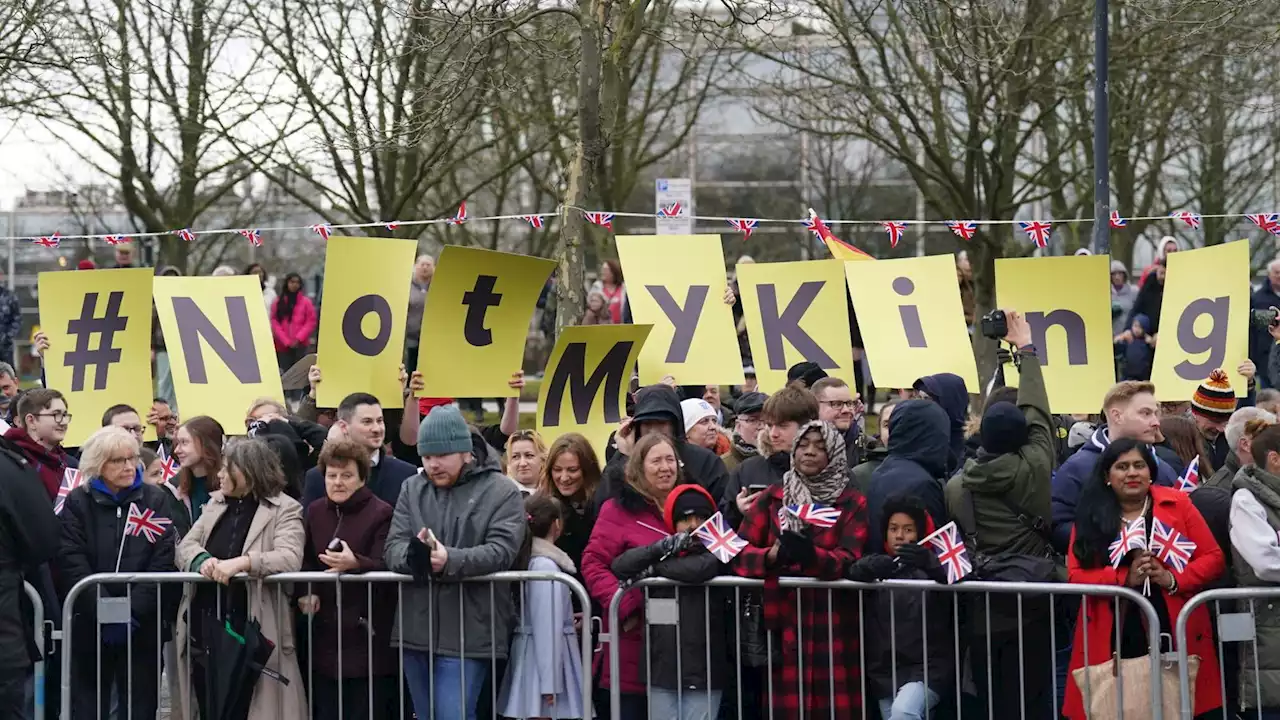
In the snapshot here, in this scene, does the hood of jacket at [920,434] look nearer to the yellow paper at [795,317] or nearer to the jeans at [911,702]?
the jeans at [911,702]

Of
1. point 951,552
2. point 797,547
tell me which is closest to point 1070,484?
point 951,552

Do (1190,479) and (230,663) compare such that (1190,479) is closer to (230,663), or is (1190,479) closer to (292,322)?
(230,663)

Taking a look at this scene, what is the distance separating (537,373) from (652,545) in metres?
22.3

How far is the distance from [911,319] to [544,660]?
4243 mm

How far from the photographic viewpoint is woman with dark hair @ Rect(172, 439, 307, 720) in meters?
7.68

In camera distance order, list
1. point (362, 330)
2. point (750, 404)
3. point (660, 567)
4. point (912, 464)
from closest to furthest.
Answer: point (660, 567)
point (912, 464)
point (750, 404)
point (362, 330)

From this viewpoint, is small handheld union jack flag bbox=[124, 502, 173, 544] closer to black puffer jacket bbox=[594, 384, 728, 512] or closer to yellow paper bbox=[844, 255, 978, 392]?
black puffer jacket bbox=[594, 384, 728, 512]

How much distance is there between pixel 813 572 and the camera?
7305 millimetres

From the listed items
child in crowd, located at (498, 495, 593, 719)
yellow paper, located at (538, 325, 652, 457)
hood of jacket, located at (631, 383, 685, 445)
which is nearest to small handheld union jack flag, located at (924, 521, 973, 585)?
hood of jacket, located at (631, 383, 685, 445)

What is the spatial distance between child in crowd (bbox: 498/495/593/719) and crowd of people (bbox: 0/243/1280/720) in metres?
0.01

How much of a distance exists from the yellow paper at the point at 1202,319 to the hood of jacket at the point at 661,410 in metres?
3.71

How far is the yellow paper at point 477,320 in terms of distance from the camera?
9.41 metres

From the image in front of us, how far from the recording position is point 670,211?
647 inches

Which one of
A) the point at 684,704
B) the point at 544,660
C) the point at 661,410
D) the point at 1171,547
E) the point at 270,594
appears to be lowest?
the point at 684,704
